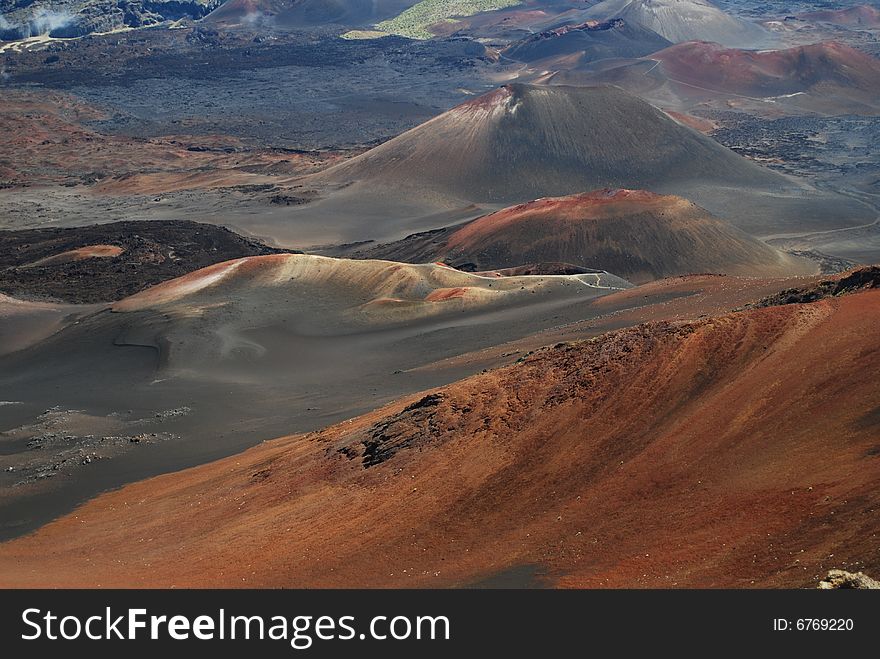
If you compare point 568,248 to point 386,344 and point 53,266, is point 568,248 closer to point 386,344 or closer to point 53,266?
point 386,344

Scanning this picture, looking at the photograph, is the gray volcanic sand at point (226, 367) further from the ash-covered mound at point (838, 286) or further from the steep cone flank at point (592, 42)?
the steep cone flank at point (592, 42)

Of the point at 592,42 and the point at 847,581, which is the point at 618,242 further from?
the point at 592,42

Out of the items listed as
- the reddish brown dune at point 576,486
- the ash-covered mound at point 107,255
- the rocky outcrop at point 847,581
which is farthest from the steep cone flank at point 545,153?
the rocky outcrop at point 847,581

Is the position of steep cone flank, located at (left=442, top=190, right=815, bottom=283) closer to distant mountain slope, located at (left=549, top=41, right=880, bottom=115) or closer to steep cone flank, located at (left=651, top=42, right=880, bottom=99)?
distant mountain slope, located at (left=549, top=41, right=880, bottom=115)

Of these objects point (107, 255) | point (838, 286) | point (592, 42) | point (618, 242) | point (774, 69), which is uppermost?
point (592, 42)

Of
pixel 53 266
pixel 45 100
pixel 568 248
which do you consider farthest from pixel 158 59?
pixel 568 248

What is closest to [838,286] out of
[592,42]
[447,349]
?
[447,349]
